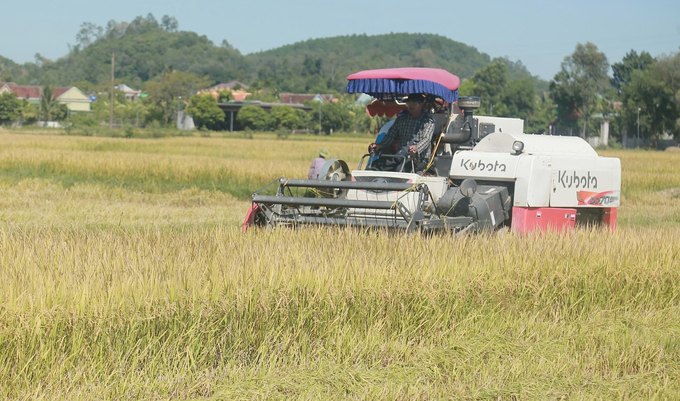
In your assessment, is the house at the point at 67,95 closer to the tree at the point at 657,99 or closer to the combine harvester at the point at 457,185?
the tree at the point at 657,99

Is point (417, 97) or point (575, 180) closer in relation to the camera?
point (575, 180)

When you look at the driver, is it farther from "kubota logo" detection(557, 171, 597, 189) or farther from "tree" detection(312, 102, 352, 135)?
"tree" detection(312, 102, 352, 135)

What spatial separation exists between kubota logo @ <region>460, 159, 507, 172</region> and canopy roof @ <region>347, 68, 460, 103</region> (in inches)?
34.2

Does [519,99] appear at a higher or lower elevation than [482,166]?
higher

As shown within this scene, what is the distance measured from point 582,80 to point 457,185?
9455 centimetres

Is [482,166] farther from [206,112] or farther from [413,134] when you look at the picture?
[206,112]

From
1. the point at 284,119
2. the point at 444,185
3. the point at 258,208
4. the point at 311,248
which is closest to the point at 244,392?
the point at 311,248

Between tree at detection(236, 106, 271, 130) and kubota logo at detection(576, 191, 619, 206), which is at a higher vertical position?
tree at detection(236, 106, 271, 130)

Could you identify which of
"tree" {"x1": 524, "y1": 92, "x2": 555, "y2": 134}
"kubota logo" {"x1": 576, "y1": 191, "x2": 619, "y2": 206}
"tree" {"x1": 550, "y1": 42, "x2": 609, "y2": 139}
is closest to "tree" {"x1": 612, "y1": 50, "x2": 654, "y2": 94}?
"tree" {"x1": 524, "y1": 92, "x2": 555, "y2": 134}

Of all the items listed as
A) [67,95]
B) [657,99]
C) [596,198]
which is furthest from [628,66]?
[596,198]

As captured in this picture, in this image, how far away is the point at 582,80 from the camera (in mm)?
99250

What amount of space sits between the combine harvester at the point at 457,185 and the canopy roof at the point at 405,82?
0.04 ft

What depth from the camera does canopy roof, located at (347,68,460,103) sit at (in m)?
10.1

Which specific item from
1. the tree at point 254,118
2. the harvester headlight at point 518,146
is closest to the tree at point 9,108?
the tree at point 254,118
